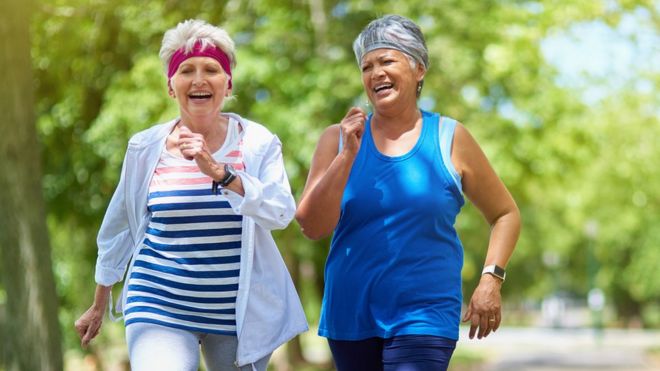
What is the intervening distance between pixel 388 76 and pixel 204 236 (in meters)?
0.84

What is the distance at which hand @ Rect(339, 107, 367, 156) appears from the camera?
3.87 meters

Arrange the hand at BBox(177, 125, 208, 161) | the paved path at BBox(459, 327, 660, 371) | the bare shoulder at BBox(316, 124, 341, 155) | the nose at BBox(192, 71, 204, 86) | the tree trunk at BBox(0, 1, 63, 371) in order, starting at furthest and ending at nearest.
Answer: the paved path at BBox(459, 327, 660, 371), the tree trunk at BBox(0, 1, 63, 371), the bare shoulder at BBox(316, 124, 341, 155), the nose at BBox(192, 71, 204, 86), the hand at BBox(177, 125, 208, 161)

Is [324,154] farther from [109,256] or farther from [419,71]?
[109,256]

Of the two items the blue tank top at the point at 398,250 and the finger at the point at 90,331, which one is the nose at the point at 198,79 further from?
the finger at the point at 90,331

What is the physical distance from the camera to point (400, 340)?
3.84m

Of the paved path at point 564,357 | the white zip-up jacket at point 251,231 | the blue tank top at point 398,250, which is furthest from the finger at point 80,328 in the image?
the paved path at point 564,357

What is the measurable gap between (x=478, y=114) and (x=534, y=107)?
1.87m

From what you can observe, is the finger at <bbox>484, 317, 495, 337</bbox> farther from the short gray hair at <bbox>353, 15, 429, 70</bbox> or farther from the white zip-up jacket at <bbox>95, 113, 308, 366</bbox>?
the short gray hair at <bbox>353, 15, 429, 70</bbox>

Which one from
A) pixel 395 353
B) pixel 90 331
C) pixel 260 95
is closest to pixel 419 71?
pixel 395 353

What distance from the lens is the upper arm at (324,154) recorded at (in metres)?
4.04

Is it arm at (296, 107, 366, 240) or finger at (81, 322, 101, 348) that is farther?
finger at (81, 322, 101, 348)

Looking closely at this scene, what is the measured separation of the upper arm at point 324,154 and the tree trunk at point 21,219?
23.2 ft

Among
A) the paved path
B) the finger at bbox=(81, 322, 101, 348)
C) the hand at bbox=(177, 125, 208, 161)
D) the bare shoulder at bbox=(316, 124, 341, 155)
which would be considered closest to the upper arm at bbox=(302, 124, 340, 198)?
the bare shoulder at bbox=(316, 124, 341, 155)

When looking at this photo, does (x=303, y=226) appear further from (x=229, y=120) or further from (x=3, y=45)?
(x=3, y=45)
